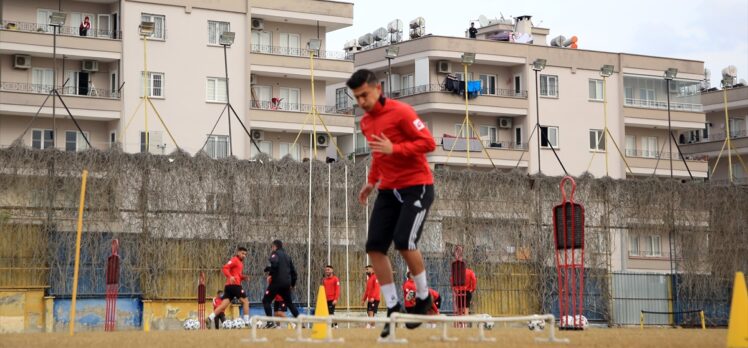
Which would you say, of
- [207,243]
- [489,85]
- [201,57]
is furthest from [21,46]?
[489,85]

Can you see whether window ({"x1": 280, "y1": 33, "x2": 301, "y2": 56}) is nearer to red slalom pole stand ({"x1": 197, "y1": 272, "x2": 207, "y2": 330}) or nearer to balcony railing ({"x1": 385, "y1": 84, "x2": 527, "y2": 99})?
balcony railing ({"x1": 385, "y1": 84, "x2": 527, "y2": 99})

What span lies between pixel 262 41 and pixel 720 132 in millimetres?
34661

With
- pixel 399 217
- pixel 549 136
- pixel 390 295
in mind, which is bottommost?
pixel 390 295

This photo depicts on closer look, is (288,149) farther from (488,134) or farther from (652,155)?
(652,155)

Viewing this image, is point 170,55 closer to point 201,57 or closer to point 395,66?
point 201,57

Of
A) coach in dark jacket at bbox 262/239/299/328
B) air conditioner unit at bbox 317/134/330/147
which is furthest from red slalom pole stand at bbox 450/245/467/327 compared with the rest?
air conditioner unit at bbox 317/134/330/147

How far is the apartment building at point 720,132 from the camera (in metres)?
82.9

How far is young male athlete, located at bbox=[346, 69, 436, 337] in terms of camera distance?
12.5 m

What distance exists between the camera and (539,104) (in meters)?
71.8

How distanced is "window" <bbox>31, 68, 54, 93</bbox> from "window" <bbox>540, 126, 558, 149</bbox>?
2731cm

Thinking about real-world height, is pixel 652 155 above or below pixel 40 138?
above

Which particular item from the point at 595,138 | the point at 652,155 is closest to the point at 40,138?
the point at 595,138

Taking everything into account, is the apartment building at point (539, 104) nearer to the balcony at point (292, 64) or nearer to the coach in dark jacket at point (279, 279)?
the balcony at point (292, 64)

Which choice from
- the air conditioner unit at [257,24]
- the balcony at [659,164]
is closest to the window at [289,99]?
the air conditioner unit at [257,24]
